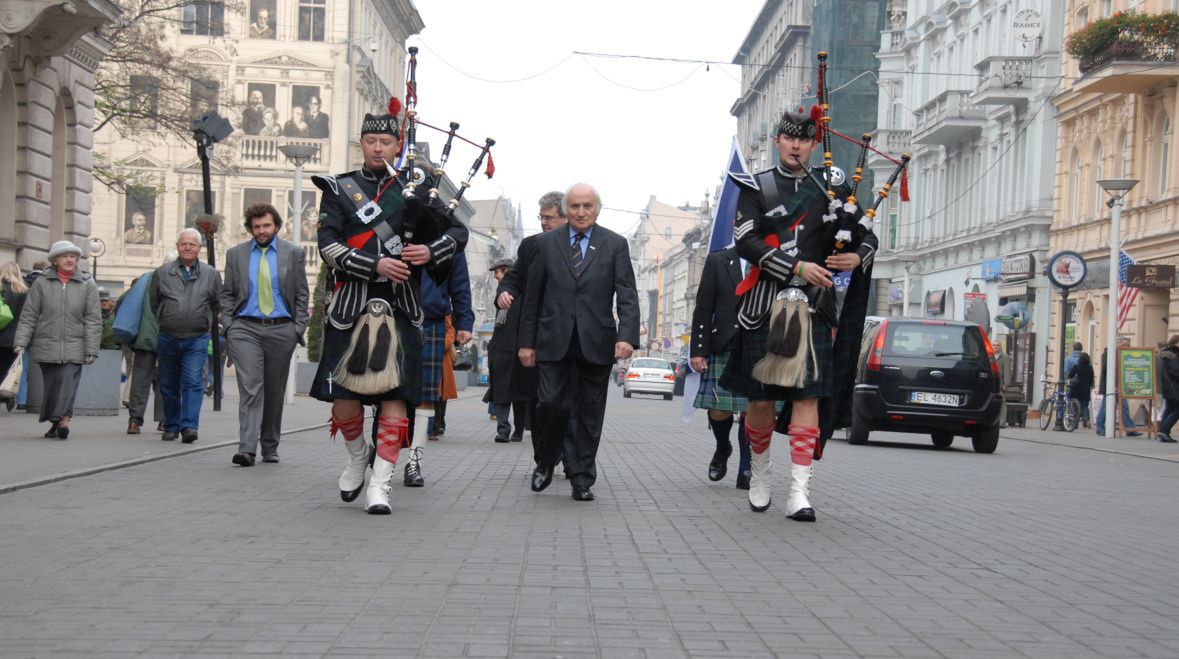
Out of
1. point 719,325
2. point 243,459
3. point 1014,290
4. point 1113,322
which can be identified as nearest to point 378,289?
point 719,325

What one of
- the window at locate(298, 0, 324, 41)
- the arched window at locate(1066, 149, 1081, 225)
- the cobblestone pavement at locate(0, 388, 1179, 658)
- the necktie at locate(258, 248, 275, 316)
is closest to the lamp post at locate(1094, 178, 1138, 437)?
the arched window at locate(1066, 149, 1081, 225)

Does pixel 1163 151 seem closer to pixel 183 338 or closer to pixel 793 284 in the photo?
pixel 183 338

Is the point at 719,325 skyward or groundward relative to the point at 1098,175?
groundward

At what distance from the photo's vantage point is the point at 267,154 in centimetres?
5697

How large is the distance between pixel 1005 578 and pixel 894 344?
13.1 metres

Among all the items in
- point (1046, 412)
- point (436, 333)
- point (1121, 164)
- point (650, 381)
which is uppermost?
point (1121, 164)

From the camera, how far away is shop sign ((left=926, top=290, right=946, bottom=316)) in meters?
50.2

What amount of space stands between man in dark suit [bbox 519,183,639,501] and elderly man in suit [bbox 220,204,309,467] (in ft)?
9.29

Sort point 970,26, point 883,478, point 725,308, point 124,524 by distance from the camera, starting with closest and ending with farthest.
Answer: point 124,524 → point 725,308 → point 883,478 → point 970,26

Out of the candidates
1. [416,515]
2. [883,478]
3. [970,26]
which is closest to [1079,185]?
[970,26]

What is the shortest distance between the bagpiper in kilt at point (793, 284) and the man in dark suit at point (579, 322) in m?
0.92

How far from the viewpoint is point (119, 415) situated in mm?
19266

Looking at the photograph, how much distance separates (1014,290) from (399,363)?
3604cm

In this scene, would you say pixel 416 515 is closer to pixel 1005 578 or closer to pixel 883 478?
pixel 1005 578
